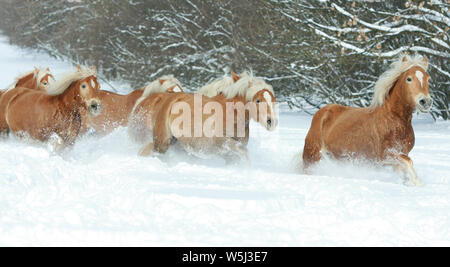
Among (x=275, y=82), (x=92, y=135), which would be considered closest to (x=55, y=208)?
(x=92, y=135)

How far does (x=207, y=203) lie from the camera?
4.92 metres

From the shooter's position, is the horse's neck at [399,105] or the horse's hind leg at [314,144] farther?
the horse's hind leg at [314,144]

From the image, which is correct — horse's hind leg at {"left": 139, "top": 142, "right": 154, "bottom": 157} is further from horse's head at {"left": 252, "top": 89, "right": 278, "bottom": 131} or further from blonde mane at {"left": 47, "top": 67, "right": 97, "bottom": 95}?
horse's head at {"left": 252, "top": 89, "right": 278, "bottom": 131}

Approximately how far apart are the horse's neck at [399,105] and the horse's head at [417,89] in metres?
0.07

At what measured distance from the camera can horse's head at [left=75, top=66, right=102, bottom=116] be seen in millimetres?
7410

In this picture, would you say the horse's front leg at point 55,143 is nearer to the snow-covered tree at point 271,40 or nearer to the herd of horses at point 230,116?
the herd of horses at point 230,116

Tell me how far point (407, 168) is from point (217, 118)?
2.31m

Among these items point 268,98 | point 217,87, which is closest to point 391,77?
point 268,98

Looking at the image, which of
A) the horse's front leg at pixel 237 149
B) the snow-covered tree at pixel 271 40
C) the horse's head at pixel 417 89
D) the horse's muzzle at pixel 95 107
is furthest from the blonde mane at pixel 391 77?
the snow-covered tree at pixel 271 40

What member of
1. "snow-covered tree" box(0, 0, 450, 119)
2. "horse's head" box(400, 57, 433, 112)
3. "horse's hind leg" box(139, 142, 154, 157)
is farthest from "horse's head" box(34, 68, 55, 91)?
"horse's head" box(400, 57, 433, 112)

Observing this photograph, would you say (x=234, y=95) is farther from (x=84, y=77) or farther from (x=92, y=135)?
(x=92, y=135)

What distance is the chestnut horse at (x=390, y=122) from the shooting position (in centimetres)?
605

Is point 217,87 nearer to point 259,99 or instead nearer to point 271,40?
point 259,99

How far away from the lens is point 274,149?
915 cm
